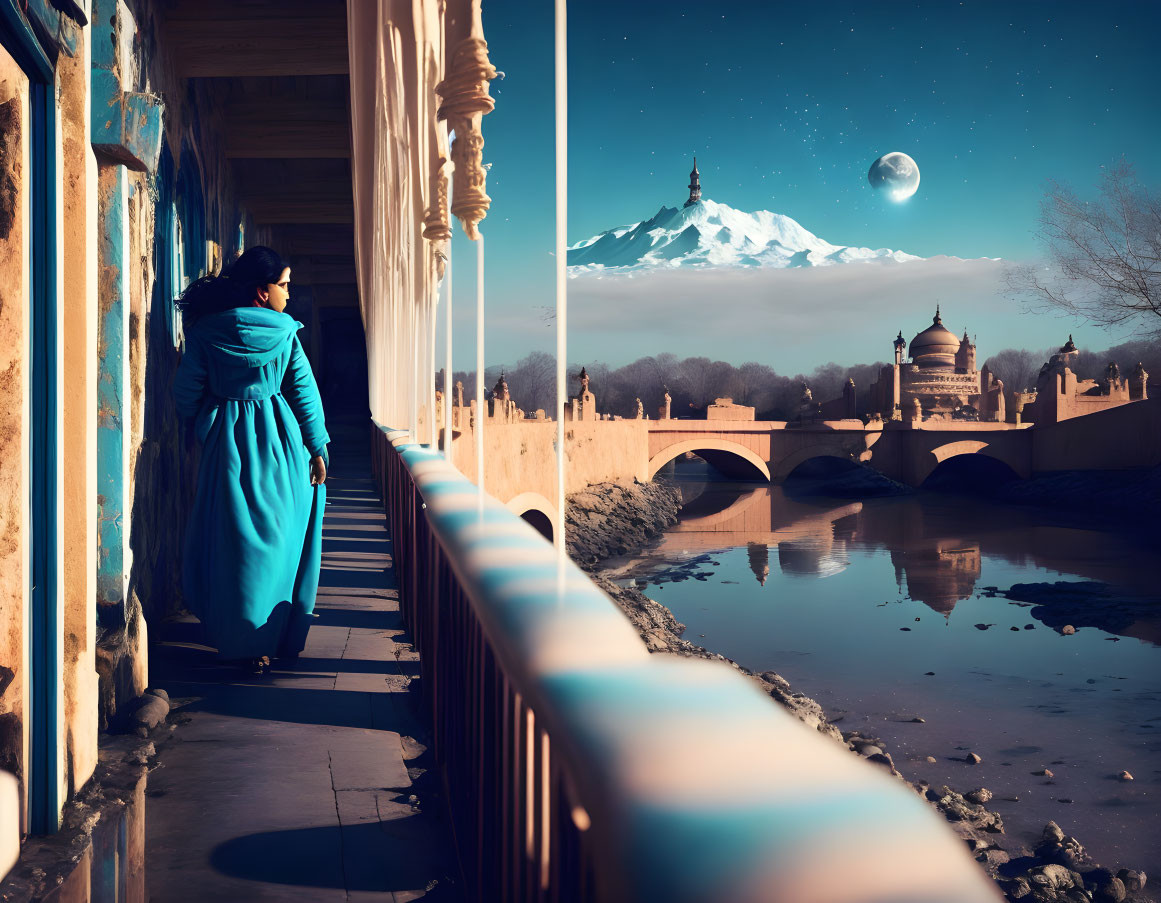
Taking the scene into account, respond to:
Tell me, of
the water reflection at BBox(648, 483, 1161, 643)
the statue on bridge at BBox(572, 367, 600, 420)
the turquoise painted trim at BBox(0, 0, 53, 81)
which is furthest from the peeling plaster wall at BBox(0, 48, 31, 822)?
the statue on bridge at BBox(572, 367, 600, 420)

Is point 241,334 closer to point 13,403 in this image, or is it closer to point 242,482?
point 242,482

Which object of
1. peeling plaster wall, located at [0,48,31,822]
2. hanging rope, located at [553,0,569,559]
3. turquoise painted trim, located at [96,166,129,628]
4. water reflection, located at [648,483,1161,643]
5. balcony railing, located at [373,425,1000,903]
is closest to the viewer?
balcony railing, located at [373,425,1000,903]

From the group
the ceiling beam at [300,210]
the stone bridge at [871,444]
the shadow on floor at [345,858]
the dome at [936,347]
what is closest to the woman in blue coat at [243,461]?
the shadow on floor at [345,858]

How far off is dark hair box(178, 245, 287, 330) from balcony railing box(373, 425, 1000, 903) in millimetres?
2444

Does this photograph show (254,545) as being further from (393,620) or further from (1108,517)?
(1108,517)

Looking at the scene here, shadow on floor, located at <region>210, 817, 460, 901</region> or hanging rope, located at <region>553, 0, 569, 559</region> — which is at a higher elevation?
hanging rope, located at <region>553, 0, 569, 559</region>

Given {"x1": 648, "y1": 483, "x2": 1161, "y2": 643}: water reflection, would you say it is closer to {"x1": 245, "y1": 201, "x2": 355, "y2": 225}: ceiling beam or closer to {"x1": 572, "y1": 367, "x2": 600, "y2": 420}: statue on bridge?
{"x1": 572, "y1": 367, "x2": 600, "y2": 420}: statue on bridge

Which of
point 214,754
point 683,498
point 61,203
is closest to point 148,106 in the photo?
point 61,203

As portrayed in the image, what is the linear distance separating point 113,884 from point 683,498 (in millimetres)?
41412

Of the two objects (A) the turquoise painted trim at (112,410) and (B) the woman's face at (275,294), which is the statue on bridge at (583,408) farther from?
(A) the turquoise painted trim at (112,410)

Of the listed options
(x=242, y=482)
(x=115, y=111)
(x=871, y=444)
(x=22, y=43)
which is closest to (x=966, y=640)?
(x=242, y=482)

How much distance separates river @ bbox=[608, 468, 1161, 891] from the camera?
11.6 metres

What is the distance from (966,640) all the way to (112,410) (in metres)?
18.3

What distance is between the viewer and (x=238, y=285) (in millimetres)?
3404
